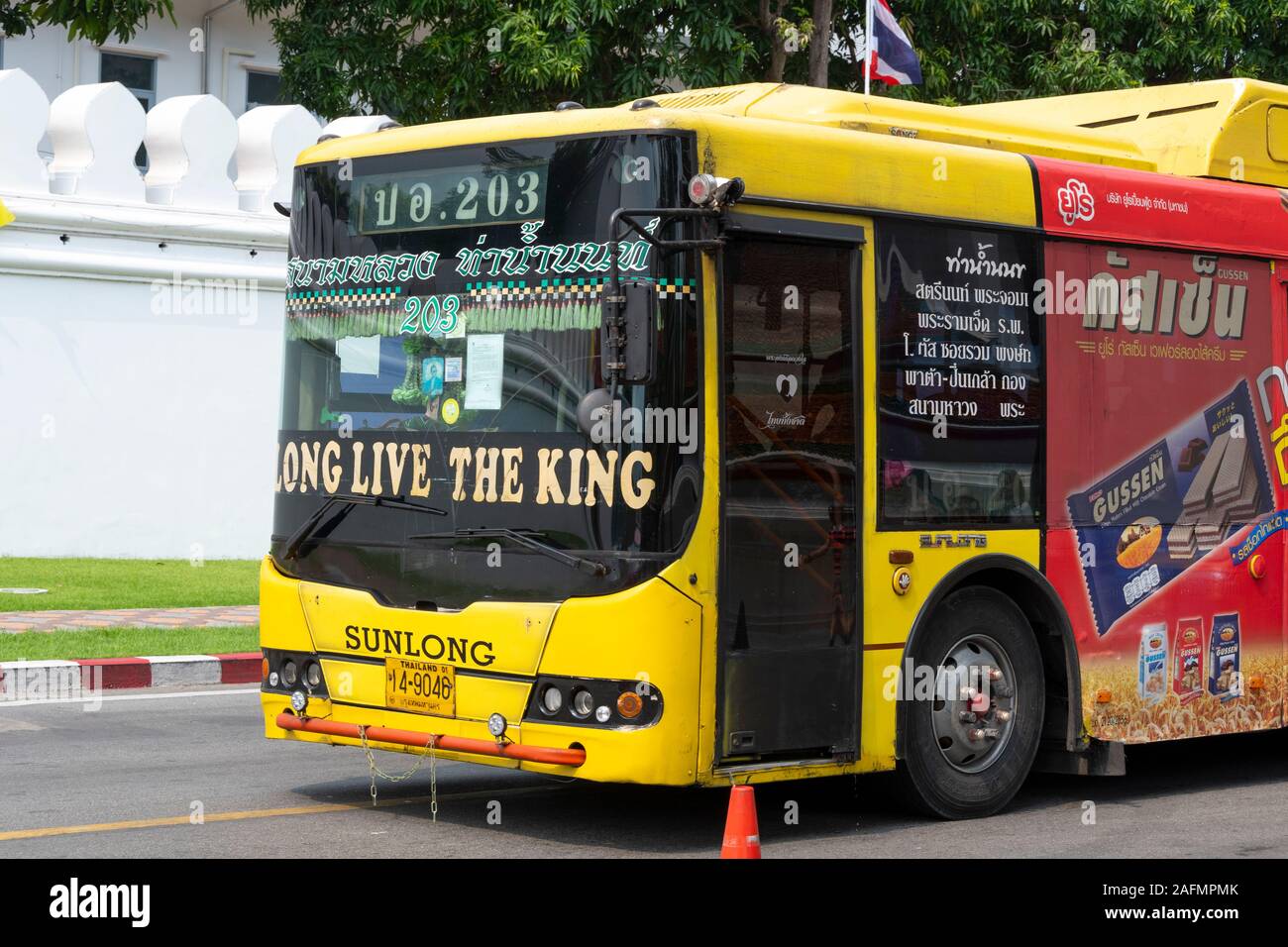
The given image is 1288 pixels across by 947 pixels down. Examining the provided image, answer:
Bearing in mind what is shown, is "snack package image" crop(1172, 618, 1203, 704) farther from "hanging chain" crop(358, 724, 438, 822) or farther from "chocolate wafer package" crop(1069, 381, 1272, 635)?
"hanging chain" crop(358, 724, 438, 822)

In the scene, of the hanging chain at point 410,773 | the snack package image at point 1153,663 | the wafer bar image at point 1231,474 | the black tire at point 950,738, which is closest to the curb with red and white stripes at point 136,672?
the hanging chain at point 410,773

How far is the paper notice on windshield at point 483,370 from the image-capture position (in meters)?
7.67

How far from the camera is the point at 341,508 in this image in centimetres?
815

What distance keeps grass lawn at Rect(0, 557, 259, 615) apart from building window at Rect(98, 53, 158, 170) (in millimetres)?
12765

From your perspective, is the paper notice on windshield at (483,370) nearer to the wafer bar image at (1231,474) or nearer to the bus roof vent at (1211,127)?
the bus roof vent at (1211,127)

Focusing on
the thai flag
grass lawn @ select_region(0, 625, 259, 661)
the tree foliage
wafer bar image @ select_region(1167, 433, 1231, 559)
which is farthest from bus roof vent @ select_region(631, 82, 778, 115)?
the thai flag

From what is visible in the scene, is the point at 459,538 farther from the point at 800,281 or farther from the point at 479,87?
the point at 479,87

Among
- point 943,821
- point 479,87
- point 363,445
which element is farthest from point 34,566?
point 943,821

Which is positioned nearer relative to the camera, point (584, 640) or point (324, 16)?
point (584, 640)

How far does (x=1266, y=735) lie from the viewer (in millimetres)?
11750

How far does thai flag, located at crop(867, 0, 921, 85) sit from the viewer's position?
713 inches

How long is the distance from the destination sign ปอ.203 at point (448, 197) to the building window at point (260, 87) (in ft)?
74.0

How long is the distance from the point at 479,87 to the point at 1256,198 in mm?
10406

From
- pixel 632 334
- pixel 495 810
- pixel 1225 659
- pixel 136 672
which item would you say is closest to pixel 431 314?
pixel 632 334
